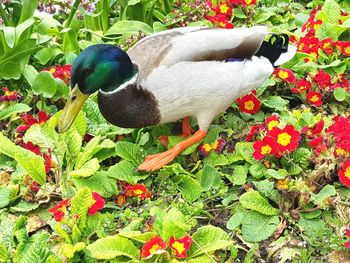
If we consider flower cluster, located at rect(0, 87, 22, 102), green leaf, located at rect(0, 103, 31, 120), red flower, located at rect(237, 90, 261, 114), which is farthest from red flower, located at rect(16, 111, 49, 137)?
red flower, located at rect(237, 90, 261, 114)

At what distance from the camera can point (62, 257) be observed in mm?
2904

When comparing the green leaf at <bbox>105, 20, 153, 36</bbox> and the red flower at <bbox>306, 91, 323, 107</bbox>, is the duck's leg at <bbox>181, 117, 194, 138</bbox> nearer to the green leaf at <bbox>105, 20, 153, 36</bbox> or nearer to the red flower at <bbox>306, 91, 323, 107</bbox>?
the red flower at <bbox>306, 91, 323, 107</bbox>

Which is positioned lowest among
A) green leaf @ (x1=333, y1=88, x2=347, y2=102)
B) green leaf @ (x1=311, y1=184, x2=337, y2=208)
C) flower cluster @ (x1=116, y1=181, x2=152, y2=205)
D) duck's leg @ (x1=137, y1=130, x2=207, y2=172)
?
green leaf @ (x1=333, y1=88, x2=347, y2=102)

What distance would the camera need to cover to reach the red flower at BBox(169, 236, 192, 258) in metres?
2.73

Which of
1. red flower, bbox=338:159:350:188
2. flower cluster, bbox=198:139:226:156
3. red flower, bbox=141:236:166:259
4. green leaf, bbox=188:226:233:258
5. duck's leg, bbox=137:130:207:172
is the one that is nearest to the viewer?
red flower, bbox=141:236:166:259

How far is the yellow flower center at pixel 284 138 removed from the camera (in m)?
3.25

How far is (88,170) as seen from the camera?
10.4ft

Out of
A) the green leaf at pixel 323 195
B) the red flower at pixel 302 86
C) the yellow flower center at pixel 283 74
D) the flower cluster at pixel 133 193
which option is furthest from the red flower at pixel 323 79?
the flower cluster at pixel 133 193

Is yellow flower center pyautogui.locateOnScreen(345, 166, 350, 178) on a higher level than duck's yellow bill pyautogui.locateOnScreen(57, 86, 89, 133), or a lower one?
lower

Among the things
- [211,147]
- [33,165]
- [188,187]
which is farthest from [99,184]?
[211,147]

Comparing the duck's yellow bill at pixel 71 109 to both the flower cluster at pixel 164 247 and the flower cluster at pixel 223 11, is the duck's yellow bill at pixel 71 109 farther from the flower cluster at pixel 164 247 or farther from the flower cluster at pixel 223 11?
the flower cluster at pixel 223 11

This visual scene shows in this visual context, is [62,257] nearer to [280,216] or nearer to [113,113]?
[113,113]

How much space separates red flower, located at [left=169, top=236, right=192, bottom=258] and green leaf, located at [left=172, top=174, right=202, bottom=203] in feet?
1.62

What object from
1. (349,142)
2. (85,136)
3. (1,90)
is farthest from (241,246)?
(1,90)
